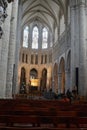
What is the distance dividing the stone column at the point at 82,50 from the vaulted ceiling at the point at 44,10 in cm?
753

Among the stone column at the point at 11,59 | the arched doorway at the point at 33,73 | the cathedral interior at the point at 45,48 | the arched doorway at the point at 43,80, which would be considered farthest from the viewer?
the arched doorway at the point at 33,73

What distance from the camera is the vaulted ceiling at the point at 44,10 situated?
1464 inches

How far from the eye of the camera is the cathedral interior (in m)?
→ 16.5

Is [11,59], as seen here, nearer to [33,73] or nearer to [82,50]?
[82,50]

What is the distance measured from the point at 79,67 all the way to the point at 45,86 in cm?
2171

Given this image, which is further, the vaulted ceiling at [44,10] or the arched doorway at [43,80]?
the arched doorway at [43,80]

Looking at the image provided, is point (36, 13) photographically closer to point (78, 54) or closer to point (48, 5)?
point (48, 5)

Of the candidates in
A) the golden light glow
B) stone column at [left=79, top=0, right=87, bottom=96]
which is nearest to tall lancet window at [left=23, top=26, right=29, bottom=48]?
the golden light glow

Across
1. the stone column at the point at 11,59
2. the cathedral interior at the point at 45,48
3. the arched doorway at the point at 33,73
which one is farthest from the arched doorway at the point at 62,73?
the stone column at the point at 11,59

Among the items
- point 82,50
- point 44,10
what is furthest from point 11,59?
point 44,10

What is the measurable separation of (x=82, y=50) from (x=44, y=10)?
815 inches

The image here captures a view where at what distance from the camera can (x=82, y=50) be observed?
25562 millimetres

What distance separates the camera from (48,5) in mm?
39719

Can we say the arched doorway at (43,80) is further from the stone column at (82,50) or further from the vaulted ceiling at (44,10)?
the stone column at (82,50)
